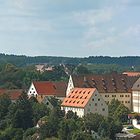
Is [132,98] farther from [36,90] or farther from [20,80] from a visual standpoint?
[20,80]

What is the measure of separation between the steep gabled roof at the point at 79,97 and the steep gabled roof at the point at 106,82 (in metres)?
3.92

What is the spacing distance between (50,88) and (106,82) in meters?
11.3

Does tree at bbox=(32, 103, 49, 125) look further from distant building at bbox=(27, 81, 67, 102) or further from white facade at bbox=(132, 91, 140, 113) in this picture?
distant building at bbox=(27, 81, 67, 102)

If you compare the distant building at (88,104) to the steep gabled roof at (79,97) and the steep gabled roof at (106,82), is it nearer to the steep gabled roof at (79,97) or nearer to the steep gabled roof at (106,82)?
the steep gabled roof at (79,97)

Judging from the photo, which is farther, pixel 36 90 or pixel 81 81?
pixel 36 90

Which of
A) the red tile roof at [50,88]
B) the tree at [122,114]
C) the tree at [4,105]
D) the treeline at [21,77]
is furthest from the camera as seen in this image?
the treeline at [21,77]

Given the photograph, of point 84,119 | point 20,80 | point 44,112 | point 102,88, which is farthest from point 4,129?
point 20,80

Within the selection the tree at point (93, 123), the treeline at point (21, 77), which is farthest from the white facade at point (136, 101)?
the treeline at point (21, 77)

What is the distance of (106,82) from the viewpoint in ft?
298

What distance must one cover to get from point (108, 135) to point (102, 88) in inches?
920

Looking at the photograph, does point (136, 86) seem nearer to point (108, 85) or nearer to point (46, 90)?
point (108, 85)

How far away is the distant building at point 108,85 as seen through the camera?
88.8 m

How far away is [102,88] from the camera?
89.7 metres

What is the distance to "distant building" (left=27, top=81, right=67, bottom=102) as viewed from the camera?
96.1m
